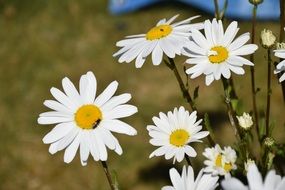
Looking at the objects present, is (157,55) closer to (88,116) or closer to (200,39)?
(200,39)

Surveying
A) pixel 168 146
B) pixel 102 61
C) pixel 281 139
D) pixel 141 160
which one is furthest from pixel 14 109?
pixel 168 146

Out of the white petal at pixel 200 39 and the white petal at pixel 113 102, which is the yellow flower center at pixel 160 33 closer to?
the white petal at pixel 200 39

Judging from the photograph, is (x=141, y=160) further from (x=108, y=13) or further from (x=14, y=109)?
(x=108, y=13)

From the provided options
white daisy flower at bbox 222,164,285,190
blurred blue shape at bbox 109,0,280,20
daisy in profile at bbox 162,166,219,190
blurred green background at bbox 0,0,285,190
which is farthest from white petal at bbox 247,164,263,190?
blurred blue shape at bbox 109,0,280,20

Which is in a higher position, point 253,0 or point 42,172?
point 253,0

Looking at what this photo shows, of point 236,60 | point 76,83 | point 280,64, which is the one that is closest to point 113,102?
point 236,60

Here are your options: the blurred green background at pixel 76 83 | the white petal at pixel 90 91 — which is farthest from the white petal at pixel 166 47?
the blurred green background at pixel 76 83
